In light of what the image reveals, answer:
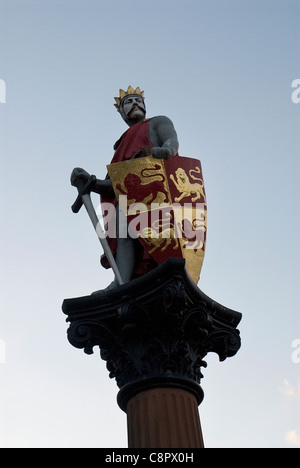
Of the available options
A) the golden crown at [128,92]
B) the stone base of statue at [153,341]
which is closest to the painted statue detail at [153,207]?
the stone base of statue at [153,341]

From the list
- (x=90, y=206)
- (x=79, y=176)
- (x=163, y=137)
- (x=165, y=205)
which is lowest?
(x=165, y=205)

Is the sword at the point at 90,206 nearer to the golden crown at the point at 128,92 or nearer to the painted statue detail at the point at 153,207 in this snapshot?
the painted statue detail at the point at 153,207

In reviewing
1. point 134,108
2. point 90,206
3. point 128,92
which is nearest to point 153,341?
point 90,206

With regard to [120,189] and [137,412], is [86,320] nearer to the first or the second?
[137,412]

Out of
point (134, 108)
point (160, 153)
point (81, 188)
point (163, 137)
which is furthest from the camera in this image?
point (134, 108)

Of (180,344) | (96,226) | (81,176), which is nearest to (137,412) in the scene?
(180,344)

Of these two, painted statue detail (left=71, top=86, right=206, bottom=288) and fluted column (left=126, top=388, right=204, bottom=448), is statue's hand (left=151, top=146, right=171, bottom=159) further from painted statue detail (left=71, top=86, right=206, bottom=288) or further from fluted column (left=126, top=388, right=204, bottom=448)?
fluted column (left=126, top=388, right=204, bottom=448)

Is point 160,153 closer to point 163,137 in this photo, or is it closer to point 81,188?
point 163,137

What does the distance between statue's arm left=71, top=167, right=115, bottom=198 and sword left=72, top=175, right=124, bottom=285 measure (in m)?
0.05

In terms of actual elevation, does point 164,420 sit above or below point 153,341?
below

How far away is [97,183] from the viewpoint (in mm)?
8859

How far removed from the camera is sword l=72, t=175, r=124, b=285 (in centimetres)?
846

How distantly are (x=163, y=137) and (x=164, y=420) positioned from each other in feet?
12.7

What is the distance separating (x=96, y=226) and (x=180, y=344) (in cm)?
202
